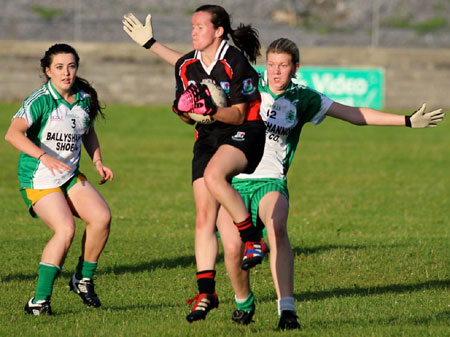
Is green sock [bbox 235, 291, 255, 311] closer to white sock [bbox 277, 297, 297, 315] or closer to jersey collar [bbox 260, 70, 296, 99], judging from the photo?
white sock [bbox 277, 297, 297, 315]

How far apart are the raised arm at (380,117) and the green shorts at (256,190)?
2.27ft

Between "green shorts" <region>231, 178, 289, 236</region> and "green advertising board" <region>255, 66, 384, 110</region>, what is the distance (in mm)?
23850

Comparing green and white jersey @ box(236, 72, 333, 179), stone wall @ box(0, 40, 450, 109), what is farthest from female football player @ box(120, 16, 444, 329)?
stone wall @ box(0, 40, 450, 109)

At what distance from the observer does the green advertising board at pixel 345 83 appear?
3092cm

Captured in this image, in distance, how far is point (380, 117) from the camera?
279 inches

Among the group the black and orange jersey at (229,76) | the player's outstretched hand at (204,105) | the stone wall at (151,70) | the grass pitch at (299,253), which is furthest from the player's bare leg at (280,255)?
the stone wall at (151,70)

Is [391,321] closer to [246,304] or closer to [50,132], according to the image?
[246,304]

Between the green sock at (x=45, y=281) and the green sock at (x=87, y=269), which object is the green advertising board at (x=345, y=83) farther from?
the green sock at (x=45, y=281)

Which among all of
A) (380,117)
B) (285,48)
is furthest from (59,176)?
(380,117)

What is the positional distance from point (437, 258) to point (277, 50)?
14.2 feet

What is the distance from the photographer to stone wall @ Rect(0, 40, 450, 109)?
3117 cm

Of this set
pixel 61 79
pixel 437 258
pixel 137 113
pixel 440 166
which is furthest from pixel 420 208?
pixel 137 113

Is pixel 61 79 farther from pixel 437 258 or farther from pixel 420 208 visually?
pixel 420 208

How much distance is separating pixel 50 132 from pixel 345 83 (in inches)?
975
